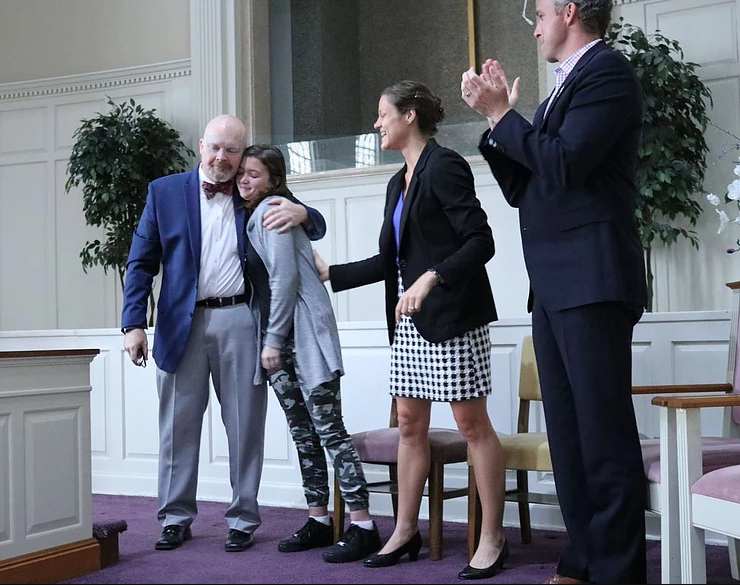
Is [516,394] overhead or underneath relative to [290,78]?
underneath

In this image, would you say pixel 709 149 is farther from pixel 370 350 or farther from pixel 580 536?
pixel 580 536

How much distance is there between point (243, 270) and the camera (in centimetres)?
315

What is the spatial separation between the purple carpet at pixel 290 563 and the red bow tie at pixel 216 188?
1182mm

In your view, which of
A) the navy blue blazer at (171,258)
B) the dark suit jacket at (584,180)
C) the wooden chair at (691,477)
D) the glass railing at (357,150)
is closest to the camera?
the dark suit jacket at (584,180)

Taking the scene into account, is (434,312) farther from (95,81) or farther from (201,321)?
(95,81)

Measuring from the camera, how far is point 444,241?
2.67 metres

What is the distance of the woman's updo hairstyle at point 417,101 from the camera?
273 centimetres

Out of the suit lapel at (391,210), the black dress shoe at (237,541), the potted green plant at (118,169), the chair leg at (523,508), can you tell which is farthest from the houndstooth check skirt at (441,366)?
the potted green plant at (118,169)

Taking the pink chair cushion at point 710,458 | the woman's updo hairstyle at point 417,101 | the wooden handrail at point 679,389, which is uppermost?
the woman's updo hairstyle at point 417,101

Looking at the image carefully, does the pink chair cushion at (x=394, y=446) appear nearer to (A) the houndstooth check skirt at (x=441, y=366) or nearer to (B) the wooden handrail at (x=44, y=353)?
(A) the houndstooth check skirt at (x=441, y=366)

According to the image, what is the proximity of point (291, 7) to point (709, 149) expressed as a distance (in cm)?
345

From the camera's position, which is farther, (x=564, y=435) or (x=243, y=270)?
(x=243, y=270)

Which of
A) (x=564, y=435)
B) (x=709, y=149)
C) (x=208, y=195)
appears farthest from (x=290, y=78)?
(x=564, y=435)

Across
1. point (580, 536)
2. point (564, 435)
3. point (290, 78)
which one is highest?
point (290, 78)
